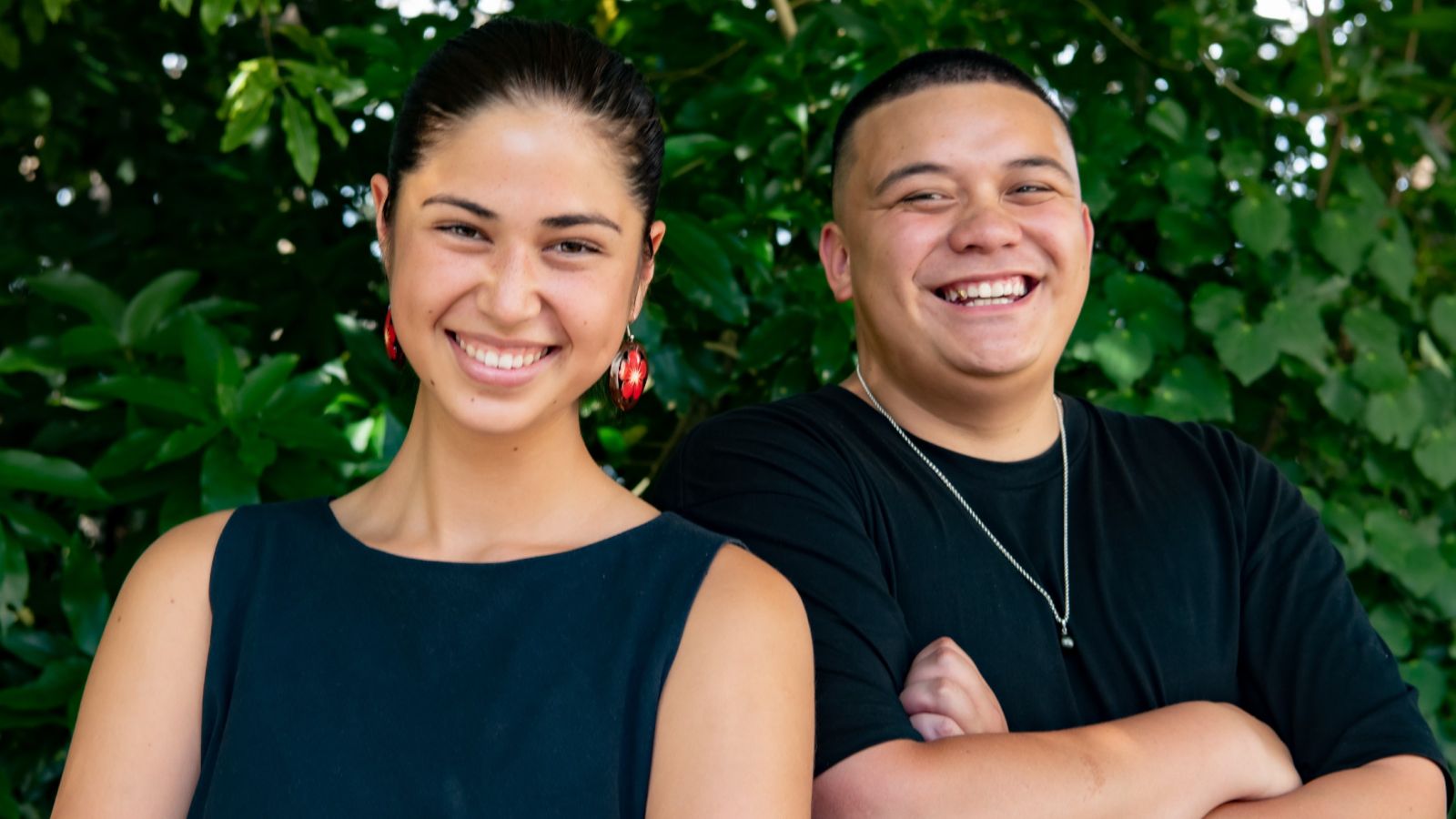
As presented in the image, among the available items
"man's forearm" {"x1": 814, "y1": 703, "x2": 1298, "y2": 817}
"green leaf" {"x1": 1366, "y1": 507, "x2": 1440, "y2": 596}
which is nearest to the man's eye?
"man's forearm" {"x1": 814, "y1": 703, "x2": 1298, "y2": 817}

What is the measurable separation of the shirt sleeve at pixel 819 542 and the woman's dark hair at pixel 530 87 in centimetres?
36

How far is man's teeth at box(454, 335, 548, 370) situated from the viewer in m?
1.50

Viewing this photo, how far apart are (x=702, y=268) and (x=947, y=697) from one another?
2.82ft

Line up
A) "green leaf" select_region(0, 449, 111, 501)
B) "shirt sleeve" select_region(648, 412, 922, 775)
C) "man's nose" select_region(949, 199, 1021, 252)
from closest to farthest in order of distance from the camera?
1. "shirt sleeve" select_region(648, 412, 922, 775)
2. "man's nose" select_region(949, 199, 1021, 252)
3. "green leaf" select_region(0, 449, 111, 501)

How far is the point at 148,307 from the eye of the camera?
90.6 inches

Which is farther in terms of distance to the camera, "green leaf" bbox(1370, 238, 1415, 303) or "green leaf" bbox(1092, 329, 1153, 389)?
"green leaf" bbox(1370, 238, 1415, 303)

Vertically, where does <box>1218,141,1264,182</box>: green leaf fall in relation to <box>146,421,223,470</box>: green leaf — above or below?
above

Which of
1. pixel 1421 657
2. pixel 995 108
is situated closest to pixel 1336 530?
pixel 1421 657

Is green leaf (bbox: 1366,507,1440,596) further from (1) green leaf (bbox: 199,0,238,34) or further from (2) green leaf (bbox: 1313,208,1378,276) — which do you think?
(1) green leaf (bbox: 199,0,238,34)

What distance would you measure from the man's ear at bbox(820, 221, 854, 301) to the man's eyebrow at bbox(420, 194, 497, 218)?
779 mm

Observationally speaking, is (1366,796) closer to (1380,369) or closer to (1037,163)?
(1037,163)

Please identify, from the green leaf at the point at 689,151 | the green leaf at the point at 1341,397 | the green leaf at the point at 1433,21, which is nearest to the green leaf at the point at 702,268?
the green leaf at the point at 689,151

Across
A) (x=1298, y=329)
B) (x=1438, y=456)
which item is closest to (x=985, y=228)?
(x=1298, y=329)

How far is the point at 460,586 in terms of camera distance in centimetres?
156
